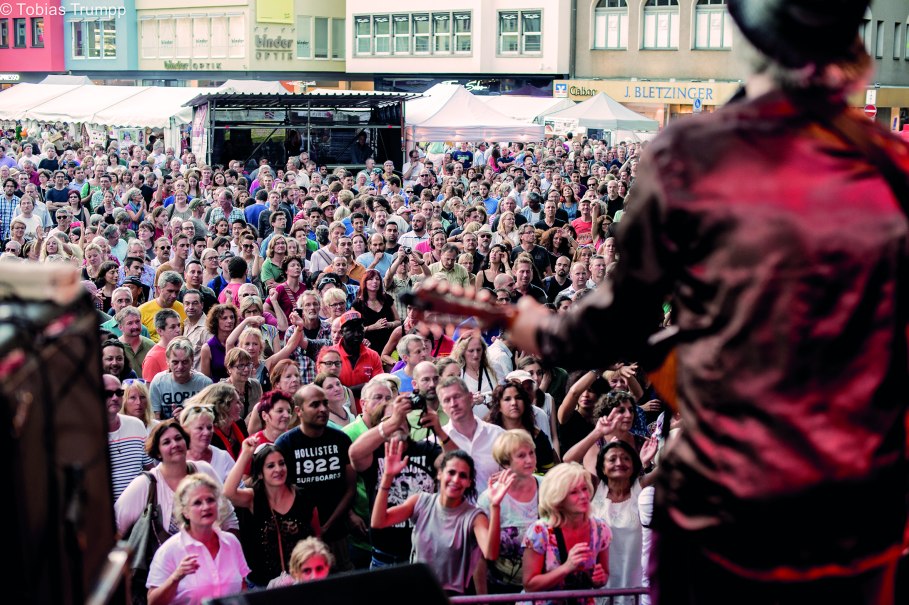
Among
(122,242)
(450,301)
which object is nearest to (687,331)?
(450,301)

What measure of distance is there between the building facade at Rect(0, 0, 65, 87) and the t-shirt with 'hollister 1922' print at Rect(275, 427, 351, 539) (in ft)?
199

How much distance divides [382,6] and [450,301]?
52459mm

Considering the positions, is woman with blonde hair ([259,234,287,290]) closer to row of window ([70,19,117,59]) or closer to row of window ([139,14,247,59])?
row of window ([139,14,247,59])

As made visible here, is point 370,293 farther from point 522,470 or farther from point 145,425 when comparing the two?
point 522,470

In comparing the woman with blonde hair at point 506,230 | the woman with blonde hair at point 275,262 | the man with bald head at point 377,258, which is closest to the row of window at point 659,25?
Result: the woman with blonde hair at point 506,230

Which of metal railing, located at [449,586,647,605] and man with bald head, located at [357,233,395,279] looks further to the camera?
man with bald head, located at [357,233,395,279]

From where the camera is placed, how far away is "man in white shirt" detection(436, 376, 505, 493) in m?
6.67

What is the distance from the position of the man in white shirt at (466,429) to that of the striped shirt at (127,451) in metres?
1.58

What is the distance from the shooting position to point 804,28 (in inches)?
75.6

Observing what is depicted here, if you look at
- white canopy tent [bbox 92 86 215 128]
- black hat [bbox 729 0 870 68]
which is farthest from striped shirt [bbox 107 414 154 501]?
white canopy tent [bbox 92 86 215 128]

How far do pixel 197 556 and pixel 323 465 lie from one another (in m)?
1.19

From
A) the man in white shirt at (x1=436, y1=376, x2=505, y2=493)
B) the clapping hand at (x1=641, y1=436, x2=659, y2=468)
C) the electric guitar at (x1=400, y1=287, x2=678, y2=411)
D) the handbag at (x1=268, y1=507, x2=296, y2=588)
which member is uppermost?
the electric guitar at (x1=400, y1=287, x2=678, y2=411)

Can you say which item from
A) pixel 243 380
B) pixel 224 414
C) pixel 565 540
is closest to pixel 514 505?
pixel 565 540

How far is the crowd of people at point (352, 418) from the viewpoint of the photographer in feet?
18.9
